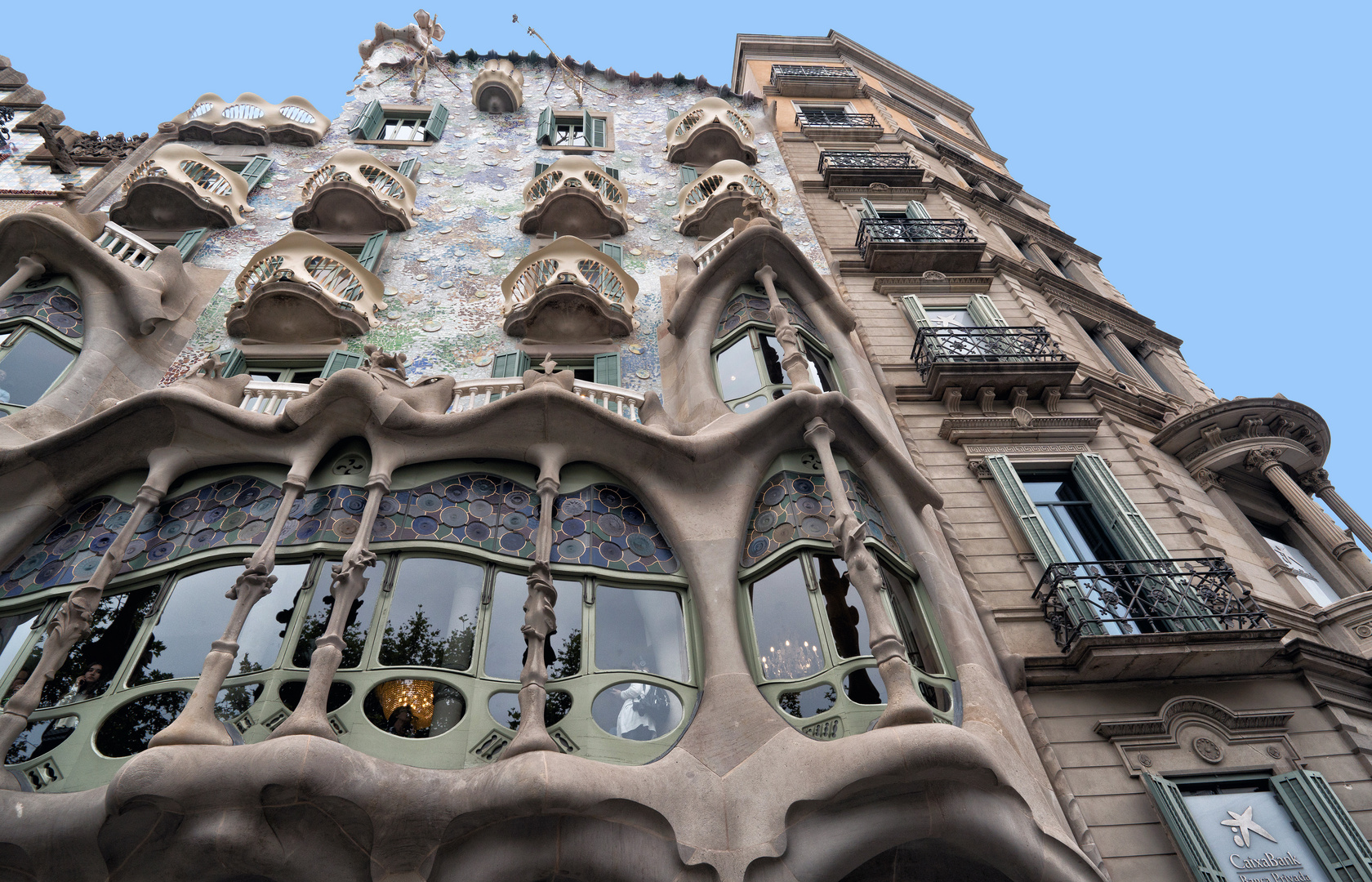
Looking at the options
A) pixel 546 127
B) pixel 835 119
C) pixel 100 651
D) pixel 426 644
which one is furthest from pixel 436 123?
pixel 426 644

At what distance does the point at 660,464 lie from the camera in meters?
9.83

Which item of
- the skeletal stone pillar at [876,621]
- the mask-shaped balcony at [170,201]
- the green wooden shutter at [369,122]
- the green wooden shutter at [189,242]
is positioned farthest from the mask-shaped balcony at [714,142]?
the skeletal stone pillar at [876,621]

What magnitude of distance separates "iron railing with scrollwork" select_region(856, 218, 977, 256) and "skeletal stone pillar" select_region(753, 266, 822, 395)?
4272mm

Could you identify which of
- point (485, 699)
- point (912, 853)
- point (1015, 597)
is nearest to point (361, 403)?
point (485, 699)

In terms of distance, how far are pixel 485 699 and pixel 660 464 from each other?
3264 millimetres

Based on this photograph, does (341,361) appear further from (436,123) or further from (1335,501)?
(1335,501)

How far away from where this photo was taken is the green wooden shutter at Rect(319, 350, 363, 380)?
1255 centimetres

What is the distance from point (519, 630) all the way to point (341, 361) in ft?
20.6

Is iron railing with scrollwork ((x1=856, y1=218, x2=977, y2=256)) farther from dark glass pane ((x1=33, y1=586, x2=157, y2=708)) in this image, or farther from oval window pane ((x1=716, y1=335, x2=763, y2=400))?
dark glass pane ((x1=33, y1=586, x2=157, y2=708))

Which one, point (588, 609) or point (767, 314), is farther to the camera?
point (767, 314)

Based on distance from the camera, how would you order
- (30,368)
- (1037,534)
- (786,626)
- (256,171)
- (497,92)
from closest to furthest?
(786,626) < (1037,534) < (30,368) < (256,171) < (497,92)

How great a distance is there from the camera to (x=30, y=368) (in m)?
11.3

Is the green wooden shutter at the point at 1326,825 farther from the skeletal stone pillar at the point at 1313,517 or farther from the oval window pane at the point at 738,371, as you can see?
the oval window pane at the point at 738,371

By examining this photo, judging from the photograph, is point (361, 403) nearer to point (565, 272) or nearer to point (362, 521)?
point (362, 521)
